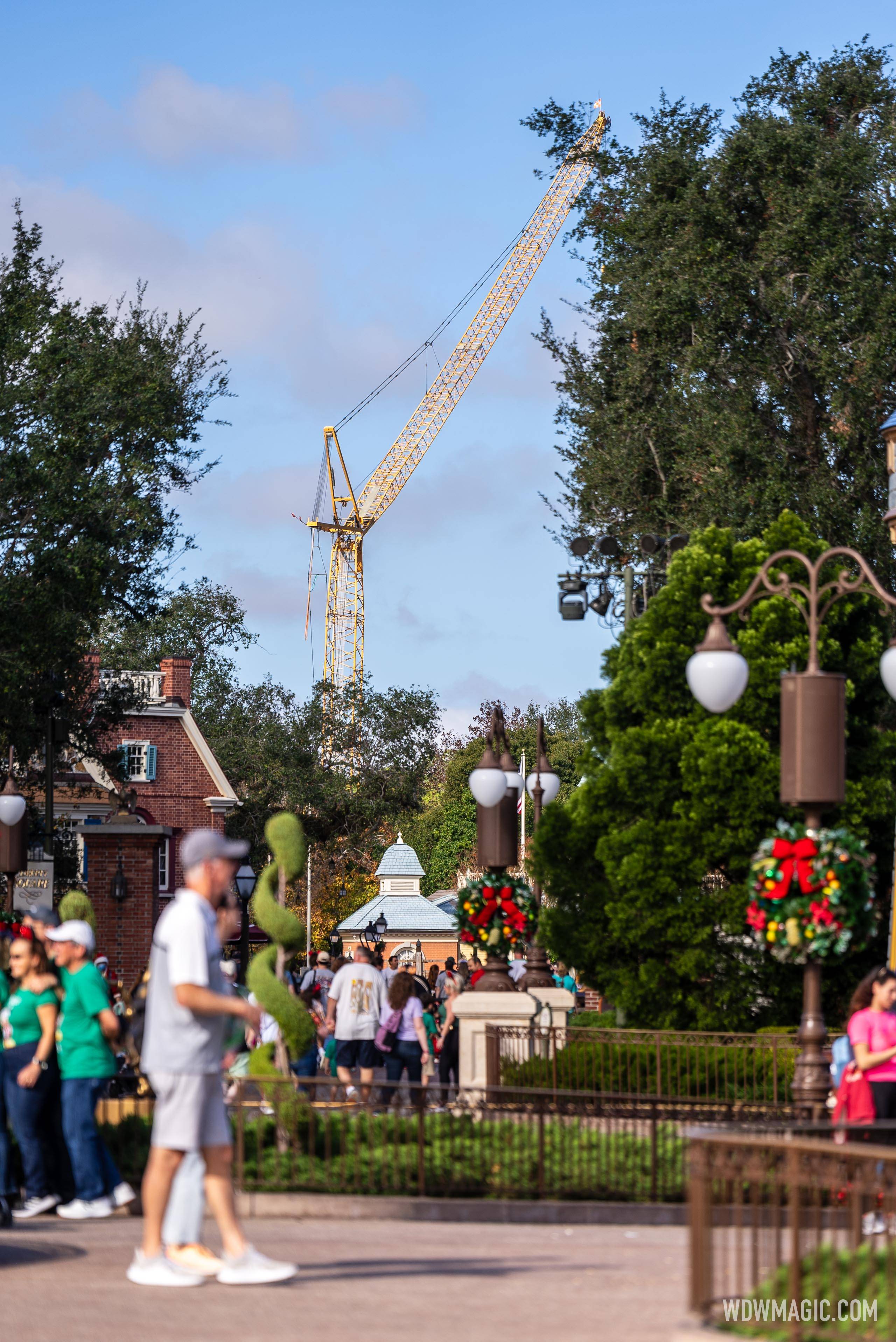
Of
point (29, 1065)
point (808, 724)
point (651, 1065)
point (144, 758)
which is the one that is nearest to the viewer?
point (29, 1065)

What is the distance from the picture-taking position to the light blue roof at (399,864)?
56.7 meters

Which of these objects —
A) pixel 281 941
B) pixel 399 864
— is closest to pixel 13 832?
pixel 281 941

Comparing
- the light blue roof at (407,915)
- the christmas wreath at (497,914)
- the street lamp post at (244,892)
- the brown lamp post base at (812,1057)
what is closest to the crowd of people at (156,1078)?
the brown lamp post base at (812,1057)

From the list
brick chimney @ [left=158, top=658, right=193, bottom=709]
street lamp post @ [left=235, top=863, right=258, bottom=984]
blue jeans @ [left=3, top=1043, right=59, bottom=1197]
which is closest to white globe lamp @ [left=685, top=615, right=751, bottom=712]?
blue jeans @ [left=3, top=1043, right=59, bottom=1197]

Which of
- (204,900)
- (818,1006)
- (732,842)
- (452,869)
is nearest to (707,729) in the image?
(732,842)

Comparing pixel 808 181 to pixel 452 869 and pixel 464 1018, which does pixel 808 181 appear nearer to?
pixel 464 1018

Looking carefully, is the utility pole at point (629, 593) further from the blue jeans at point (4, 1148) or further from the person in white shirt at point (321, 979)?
the blue jeans at point (4, 1148)

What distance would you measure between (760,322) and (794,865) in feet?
78.7

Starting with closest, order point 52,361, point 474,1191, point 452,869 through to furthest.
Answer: point 474,1191, point 52,361, point 452,869

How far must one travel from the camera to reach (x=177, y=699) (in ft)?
199

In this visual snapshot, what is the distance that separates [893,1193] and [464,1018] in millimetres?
13209

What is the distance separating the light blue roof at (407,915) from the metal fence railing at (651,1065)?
114ft

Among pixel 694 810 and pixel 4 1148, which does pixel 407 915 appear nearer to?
pixel 694 810

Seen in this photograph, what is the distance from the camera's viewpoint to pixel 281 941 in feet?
40.2
